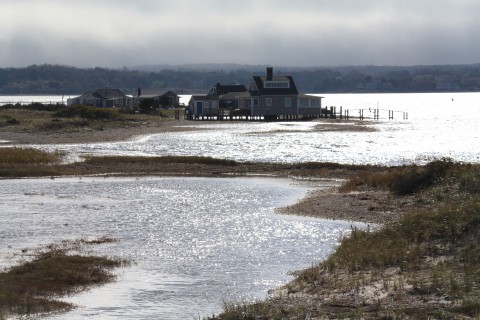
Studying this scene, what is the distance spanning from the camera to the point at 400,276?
17.1m

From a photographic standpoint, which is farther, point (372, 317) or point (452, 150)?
point (452, 150)

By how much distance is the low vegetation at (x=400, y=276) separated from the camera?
558 inches

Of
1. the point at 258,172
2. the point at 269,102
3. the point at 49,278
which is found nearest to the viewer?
the point at 49,278

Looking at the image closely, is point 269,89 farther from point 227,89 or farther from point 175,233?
point 175,233

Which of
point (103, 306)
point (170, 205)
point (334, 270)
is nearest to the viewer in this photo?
point (103, 306)

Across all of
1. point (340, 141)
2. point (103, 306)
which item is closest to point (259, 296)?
point (103, 306)

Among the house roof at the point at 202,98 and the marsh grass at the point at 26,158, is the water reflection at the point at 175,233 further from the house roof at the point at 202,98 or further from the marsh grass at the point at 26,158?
the house roof at the point at 202,98

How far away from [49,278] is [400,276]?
794 centimetres

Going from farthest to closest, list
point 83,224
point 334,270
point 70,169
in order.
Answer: point 70,169 → point 83,224 → point 334,270

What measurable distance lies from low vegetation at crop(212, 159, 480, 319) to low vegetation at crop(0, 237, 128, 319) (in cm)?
423

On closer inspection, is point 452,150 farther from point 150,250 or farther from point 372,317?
point 372,317

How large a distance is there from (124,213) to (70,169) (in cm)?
1596

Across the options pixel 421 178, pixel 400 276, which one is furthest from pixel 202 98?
pixel 400 276

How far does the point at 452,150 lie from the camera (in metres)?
68.8
